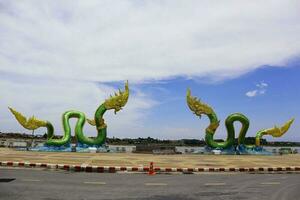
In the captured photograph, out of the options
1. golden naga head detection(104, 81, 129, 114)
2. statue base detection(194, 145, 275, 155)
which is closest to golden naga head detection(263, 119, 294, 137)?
statue base detection(194, 145, 275, 155)

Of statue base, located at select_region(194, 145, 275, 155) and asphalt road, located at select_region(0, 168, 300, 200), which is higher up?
statue base, located at select_region(194, 145, 275, 155)

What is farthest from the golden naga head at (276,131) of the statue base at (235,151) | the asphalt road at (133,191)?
the asphalt road at (133,191)

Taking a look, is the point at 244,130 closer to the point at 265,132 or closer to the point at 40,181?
the point at 265,132

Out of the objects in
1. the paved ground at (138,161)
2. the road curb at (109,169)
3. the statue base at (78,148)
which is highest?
the statue base at (78,148)

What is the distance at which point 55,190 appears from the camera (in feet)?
42.2

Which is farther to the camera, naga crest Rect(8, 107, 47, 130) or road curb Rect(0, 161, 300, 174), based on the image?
naga crest Rect(8, 107, 47, 130)

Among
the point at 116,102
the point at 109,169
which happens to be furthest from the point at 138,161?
the point at 116,102

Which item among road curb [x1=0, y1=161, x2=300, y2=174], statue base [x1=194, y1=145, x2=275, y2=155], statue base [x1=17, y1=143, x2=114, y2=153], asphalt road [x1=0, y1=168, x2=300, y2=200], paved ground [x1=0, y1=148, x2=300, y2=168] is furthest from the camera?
statue base [x1=194, y1=145, x2=275, y2=155]

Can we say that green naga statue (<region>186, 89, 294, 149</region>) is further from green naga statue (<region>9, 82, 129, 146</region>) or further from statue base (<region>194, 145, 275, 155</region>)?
green naga statue (<region>9, 82, 129, 146</region>)

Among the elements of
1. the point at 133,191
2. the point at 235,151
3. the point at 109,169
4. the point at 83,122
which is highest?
the point at 83,122

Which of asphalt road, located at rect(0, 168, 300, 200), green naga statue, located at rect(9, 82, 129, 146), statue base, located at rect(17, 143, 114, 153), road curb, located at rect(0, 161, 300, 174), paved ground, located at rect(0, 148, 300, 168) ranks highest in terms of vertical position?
green naga statue, located at rect(9, 82, 129, 146)

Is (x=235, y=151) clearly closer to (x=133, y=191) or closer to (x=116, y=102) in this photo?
(x=116, y=102)

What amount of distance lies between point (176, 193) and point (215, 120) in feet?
106

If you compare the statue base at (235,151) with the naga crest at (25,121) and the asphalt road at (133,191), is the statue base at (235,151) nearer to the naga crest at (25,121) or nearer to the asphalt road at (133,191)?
the naga crest at (25,121)
